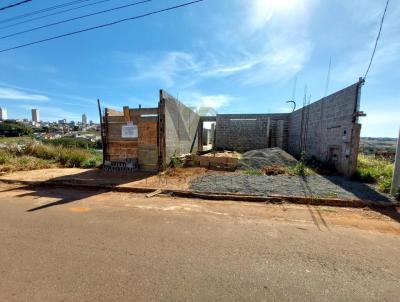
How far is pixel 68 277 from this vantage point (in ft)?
7.57

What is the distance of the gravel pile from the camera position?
894 centimetres

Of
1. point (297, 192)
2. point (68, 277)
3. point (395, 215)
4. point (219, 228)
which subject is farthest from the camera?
point (297, 192)

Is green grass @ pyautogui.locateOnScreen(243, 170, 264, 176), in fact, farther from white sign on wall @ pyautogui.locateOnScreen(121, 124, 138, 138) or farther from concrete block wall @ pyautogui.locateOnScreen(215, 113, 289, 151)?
concrete block wall @ pyautogui.locateOnScreen(215, 113, 289, 151)

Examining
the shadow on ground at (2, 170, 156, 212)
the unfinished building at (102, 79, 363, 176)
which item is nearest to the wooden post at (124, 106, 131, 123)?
the unfinished building at (102, 79, 363, 176)

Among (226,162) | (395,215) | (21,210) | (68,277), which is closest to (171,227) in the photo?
(68,277)

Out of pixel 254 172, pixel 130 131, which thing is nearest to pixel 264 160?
pixel 254 172

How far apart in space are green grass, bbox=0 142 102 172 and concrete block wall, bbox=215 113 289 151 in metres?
8.43

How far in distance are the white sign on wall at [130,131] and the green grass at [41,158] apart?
2391 millimetres

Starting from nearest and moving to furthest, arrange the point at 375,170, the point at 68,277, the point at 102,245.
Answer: the point at 68,277, the point at 102,245, the point at 375,170

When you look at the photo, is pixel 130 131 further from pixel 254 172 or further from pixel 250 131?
pixel 250 131

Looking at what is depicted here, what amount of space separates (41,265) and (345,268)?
3528mm

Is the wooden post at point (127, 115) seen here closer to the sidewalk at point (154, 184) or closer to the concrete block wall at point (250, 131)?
the sidewalk at point (154, 184)

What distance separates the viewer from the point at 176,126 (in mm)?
10297

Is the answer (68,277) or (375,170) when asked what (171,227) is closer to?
(68,277)
